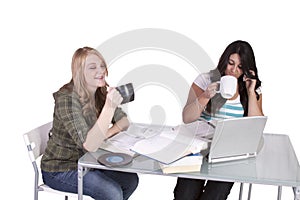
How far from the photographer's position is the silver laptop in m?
2.06

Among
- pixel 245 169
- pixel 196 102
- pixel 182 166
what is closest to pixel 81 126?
pixel 182 166

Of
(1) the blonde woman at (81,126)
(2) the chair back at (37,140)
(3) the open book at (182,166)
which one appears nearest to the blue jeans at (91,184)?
(1) the blonde woman at (81,126)

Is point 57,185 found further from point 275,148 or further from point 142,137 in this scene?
point 275,148

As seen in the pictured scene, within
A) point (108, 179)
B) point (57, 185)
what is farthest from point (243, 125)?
point (57, 185)

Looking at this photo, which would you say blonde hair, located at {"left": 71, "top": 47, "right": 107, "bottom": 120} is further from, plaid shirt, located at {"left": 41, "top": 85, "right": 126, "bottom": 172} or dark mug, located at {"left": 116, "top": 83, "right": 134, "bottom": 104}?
dark mug, located at {"left": 116, "top": 83, "right": 134, "bottom": 104}

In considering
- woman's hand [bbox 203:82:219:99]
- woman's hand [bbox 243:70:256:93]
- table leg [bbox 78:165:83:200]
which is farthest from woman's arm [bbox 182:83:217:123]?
table leg [bbox 78:165:83:200]

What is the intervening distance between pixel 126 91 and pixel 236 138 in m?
0.56

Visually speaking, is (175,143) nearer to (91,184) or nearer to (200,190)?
(200,190)

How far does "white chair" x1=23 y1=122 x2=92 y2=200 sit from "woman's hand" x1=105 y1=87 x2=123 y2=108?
1.52 ft

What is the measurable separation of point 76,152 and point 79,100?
26cm

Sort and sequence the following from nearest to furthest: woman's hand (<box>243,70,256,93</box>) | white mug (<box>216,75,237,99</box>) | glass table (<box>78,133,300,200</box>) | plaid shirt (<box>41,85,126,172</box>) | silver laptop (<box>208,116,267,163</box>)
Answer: glass table (<box>78,133,300,200</box>) → silver laptop (<box>208,116,267,163</box>) → plaid shirt (<box>41,85,126,172</box>) → white mug (<box>216,75,237,99</box>) → woman's hand (<box>243,70,256,93</box>)

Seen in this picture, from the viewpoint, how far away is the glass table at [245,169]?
1.96 meters

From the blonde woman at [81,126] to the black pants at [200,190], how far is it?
11.8 inches

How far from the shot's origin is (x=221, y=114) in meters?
2.52
